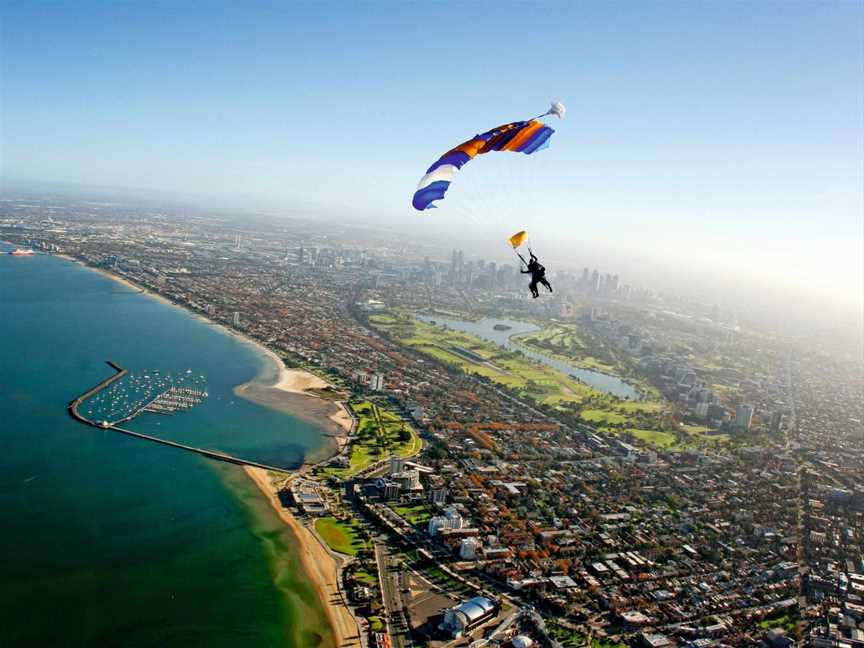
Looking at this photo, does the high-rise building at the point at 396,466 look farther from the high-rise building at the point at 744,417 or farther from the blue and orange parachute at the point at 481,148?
the high-rise building at the point at 744,417

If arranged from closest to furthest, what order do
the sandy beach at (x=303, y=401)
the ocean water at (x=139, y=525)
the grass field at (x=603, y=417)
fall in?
the ocean water at (x=139, y=525) < the sandy beach at (x=303, y=401) < the grass field at (x=603, y=417)

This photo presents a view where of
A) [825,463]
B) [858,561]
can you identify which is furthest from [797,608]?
[825,463]

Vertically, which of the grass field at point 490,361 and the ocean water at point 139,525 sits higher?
the grass field at point 490,361

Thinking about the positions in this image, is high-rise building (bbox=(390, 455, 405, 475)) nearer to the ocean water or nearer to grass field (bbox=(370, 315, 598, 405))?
the ocean water

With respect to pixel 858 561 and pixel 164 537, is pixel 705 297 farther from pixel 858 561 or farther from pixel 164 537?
pixel 164 537

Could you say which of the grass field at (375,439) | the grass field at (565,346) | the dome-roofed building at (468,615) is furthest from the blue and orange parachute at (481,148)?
the grass field at (565,346)

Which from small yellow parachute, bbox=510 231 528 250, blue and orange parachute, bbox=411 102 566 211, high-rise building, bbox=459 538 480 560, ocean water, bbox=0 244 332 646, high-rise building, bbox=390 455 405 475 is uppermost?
blue and orange parachute, bbox=411 102 566 211

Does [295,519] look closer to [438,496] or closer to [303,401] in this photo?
[438,496]

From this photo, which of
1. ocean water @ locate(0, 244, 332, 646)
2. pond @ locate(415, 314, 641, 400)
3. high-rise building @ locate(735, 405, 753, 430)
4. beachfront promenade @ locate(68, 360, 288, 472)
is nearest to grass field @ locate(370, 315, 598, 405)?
pond @ locate(415, 314, 641, 400)
